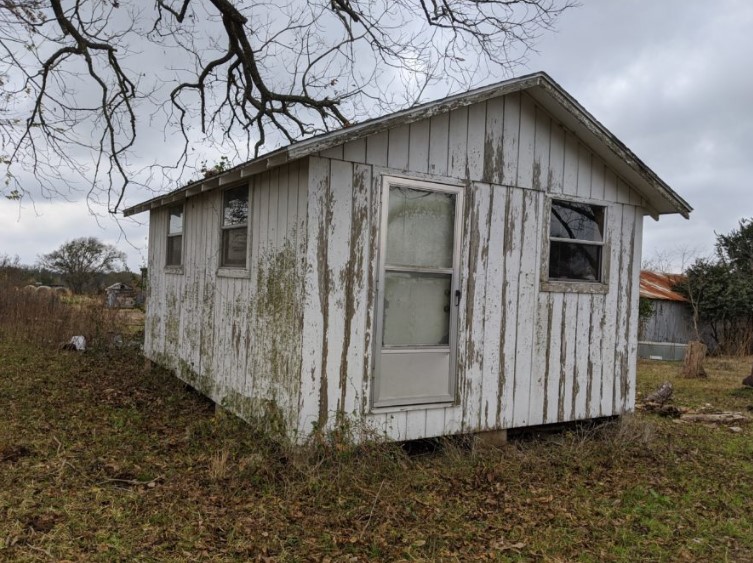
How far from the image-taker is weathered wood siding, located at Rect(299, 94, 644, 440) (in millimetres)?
4656

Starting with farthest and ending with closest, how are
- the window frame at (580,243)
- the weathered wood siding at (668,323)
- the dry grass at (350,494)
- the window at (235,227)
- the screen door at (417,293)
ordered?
1. the weathered wood siding at (668,323)
2. the window at (235,227)
3. the window frame at (580,243)
4. the screen door at (417,293)
5. the dry grass at (350,494)

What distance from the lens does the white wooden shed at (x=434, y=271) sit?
467 centimetres

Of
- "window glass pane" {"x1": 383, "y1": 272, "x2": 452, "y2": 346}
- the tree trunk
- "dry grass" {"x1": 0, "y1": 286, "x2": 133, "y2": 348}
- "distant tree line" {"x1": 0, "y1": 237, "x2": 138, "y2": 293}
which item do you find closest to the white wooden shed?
"window glass pane" {"x1": 383, "y1": 272, "x2": 452, "y2": 346}

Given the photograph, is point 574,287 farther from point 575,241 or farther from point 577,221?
point 577,221

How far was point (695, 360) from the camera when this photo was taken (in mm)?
12086

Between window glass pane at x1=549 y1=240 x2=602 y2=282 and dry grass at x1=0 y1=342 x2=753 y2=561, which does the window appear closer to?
dry grass at x1=0 y1=342 x2=753 y2=561

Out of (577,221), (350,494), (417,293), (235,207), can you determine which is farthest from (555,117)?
(350,494)

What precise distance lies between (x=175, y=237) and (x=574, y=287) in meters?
5.77

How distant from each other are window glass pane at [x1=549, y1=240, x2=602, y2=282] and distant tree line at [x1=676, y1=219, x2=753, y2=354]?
565 inches

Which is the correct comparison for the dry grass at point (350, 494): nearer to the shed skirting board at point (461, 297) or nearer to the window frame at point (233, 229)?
the shed skirting board at point (461, 297)

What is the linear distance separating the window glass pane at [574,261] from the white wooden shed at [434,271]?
0.06 ft

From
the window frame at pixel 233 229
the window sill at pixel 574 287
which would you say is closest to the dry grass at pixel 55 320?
the window frame at pixel 233 229

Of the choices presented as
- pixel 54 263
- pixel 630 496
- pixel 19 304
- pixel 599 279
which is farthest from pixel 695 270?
pixel 54 263

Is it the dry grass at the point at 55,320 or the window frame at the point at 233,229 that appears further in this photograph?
the dry grass at the point at 55,320
